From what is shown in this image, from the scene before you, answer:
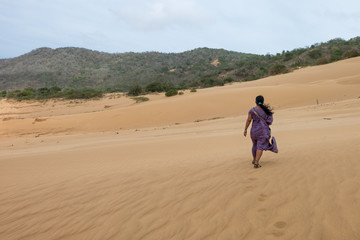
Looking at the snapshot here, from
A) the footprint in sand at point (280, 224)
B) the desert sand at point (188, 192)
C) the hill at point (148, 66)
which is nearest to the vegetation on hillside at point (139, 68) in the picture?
the hill at point (148, 66)

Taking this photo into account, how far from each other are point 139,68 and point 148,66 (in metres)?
2.07

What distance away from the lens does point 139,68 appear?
62.0 metres

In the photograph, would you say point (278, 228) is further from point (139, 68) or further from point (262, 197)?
point (139, 68)

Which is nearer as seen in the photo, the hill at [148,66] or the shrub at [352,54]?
the shrub at [352,54]

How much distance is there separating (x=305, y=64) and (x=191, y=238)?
126 feet

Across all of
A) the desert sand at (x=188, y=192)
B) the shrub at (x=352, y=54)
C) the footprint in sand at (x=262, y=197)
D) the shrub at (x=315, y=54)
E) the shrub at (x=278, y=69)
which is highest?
the shrub at (x=315, y=54)

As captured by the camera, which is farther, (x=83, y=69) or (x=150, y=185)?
(x=83, y=69)

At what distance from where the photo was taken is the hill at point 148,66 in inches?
1495

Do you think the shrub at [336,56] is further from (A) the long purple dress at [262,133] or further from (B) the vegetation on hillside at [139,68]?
(A) the long purple dress at [262,133]

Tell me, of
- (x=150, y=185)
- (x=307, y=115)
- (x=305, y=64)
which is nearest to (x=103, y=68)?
(x=305, y=64)

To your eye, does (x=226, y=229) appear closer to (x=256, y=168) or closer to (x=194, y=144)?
(x=256, y=168)

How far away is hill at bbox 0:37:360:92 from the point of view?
3797 cm

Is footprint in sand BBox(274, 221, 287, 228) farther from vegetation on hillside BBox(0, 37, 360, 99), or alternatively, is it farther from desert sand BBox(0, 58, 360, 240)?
vegetation on hillside BBox(0, 37, 360, 99)

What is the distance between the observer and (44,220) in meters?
3.56
